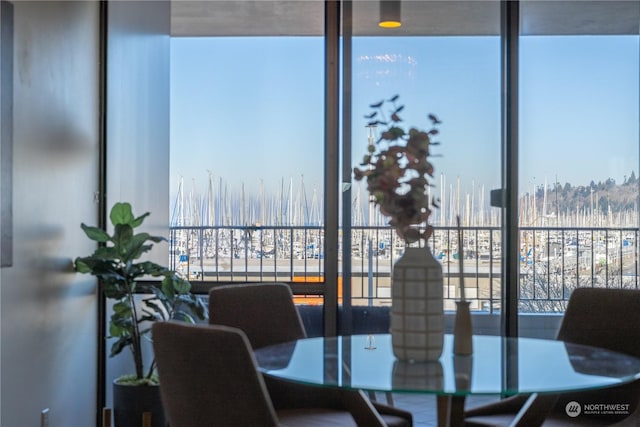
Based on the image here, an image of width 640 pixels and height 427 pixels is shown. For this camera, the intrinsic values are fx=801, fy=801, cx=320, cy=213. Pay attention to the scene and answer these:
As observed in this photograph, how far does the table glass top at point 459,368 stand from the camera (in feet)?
7.70

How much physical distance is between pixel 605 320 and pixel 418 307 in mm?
1143

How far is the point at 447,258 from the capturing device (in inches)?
183

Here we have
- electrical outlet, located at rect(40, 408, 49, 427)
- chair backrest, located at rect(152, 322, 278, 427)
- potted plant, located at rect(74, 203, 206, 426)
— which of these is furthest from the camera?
potted plant, located at rect(74, 203, 206, 426)

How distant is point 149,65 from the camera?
481 cm

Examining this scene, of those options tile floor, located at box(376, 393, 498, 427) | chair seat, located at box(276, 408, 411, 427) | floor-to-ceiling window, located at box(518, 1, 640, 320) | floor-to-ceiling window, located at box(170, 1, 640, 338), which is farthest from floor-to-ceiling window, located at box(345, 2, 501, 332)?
chair seat, located at box(276, 408, 411, 427)

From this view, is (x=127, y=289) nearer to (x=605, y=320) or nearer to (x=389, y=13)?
(x=389, y=13)

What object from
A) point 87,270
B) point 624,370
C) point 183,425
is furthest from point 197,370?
point 87,270

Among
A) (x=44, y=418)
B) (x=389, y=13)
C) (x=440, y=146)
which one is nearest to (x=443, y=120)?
(x=440, y=146)

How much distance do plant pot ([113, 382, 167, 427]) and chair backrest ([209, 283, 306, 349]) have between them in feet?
2.95

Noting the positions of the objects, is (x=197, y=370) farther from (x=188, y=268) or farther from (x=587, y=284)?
(x=587, y=284)

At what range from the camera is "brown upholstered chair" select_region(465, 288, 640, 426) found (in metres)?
3.14

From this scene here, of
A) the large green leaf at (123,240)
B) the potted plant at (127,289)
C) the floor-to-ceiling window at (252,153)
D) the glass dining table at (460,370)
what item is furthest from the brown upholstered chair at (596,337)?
the large green leaf at (123,240)

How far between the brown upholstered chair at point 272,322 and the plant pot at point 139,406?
900mm

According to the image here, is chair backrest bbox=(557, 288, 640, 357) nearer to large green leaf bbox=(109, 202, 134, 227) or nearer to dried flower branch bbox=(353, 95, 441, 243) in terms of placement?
dried flower branch bbox=(353, 95, 441, 243)
